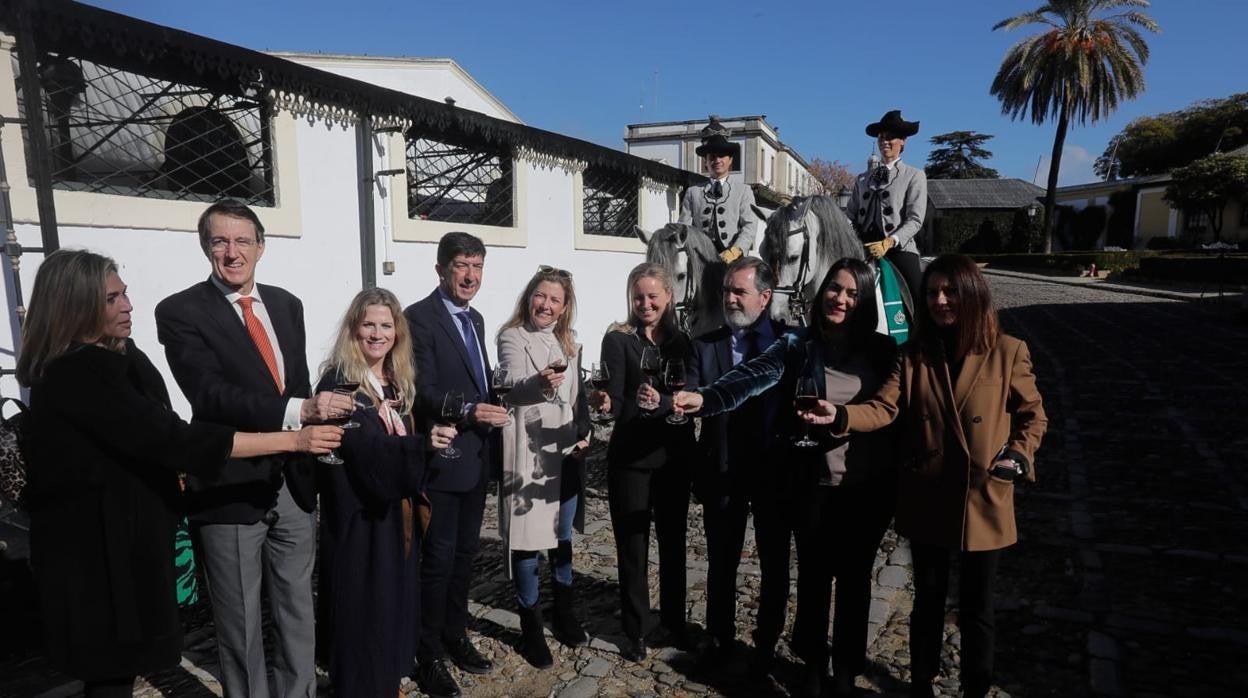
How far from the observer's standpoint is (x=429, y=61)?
58.0ft

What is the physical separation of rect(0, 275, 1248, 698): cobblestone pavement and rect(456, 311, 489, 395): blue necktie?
1.42m

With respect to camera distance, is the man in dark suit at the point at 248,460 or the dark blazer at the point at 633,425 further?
the dark blazer at the point at 633,425

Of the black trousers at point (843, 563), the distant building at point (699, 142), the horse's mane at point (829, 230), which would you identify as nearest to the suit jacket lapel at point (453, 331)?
the black trousers at point (843, 563)

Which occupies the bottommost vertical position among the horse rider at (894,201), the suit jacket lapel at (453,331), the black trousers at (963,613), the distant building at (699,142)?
the black trousers at (963,613)

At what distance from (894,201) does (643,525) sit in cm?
357

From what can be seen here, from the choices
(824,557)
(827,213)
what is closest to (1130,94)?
(827,213)

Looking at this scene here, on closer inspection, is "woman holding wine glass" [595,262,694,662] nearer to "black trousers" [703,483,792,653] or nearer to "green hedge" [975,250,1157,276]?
"black trousers" [703,483,792,653]

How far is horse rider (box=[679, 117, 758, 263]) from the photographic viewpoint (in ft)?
20.2

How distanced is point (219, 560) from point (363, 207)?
5497 millimetres

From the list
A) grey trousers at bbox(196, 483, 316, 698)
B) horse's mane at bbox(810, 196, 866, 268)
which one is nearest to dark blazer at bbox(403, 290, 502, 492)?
grey trousers at bbox(196, 483, 316, 698)

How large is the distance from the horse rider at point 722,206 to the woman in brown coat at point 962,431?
3.32m

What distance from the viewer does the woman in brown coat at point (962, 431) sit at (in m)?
2.77

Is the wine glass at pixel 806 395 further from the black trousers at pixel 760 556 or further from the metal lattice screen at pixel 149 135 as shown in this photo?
the metal lattice screen at pixel 149 135

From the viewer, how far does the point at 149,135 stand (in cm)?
562
